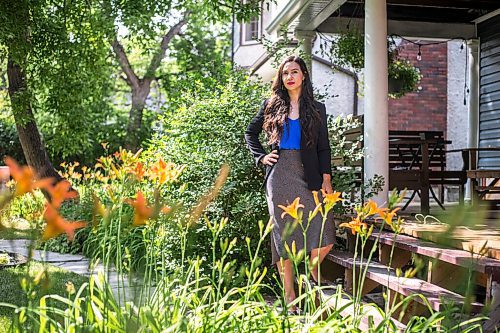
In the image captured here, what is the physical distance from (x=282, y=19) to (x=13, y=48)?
3280mm

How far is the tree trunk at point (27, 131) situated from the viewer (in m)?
7.28

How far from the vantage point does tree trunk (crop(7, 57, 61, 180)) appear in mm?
7281

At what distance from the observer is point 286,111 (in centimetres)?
401

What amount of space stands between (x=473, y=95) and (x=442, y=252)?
247 inches

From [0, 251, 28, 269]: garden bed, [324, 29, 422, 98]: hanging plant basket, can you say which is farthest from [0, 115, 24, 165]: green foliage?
[324, 29, 422, 98]: hanging plant basket

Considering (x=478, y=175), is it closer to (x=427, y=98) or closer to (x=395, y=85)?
(x=395, y=85)

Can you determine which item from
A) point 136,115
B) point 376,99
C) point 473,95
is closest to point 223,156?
point 376,99

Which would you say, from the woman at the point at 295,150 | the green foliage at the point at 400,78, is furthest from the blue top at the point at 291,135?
the green foliage at the point at 400,78

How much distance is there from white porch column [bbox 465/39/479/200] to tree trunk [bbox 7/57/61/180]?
5545mm

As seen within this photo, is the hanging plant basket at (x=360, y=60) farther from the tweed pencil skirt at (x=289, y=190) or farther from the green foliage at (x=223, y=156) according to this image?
the tweed pencil skirt at (x=289, y=190)

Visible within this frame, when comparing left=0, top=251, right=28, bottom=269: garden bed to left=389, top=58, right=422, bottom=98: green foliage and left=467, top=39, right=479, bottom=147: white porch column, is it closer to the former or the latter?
left=389, top=58, right=422, bottom=98: green foliage

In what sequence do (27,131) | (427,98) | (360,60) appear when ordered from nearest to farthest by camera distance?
(360,60), (27,131), (427,98)

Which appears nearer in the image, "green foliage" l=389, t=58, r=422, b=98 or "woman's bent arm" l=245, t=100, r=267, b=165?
"woman's bent arm" l=245, t=100, r=267, b=165

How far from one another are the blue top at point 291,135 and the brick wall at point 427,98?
911cm
